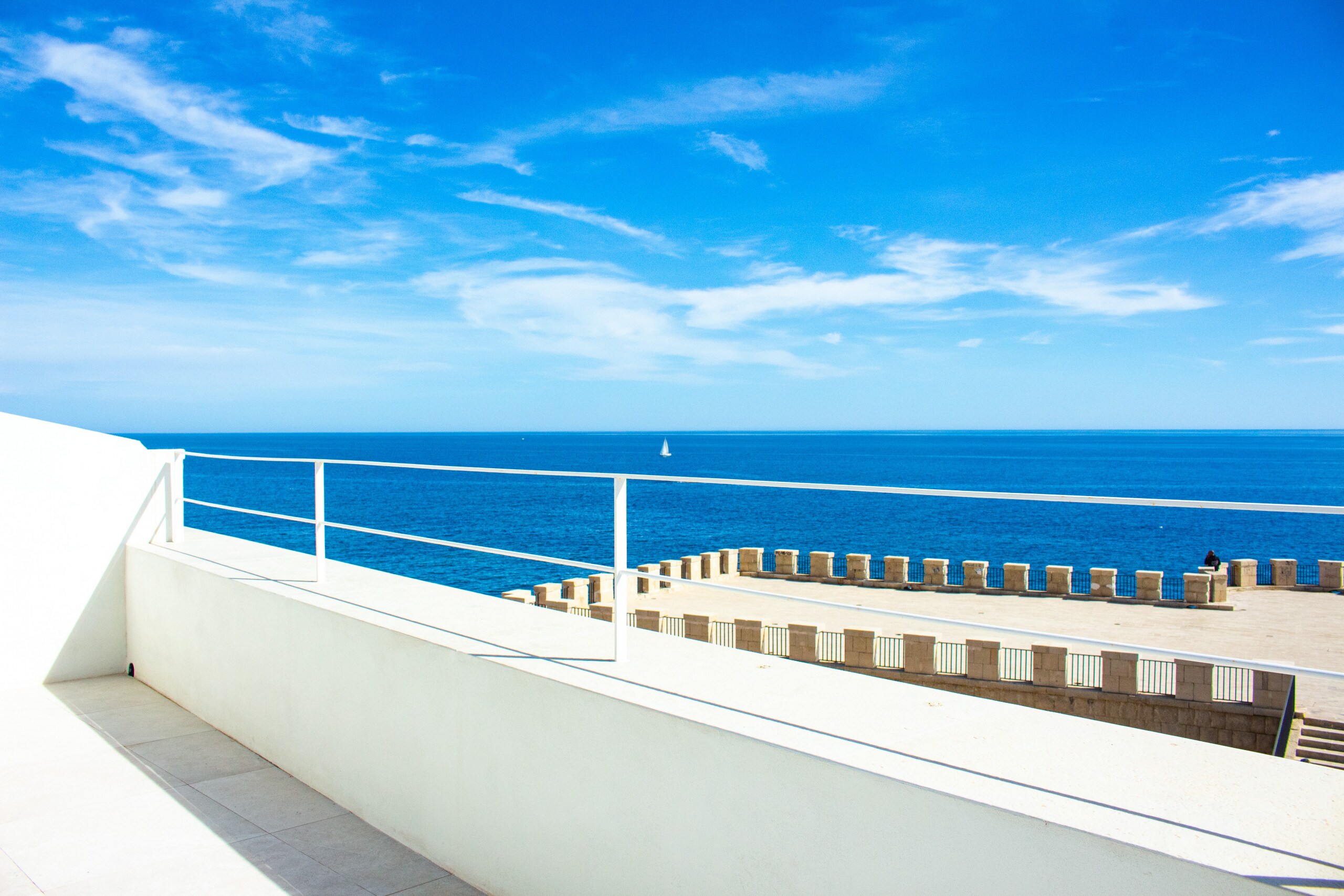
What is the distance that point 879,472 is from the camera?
11519 centimetres

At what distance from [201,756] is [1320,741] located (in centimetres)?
1823

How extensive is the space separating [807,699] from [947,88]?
82740mm

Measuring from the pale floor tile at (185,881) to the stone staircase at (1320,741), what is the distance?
662 inches

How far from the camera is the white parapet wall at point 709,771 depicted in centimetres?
179

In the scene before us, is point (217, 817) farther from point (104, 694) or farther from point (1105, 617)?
point (1105, 617)

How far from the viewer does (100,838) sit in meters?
3.66

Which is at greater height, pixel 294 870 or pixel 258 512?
pixel 258 512

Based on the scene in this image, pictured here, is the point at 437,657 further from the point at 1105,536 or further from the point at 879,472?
the point at 879,472

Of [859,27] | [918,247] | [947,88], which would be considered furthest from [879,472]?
[859,27]

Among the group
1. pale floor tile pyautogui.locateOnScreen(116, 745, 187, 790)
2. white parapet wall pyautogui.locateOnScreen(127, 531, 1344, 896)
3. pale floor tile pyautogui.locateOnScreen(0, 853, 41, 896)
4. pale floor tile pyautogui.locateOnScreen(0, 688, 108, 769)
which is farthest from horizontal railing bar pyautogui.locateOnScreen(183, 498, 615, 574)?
pale floor tile pyautogui.locateOnScreen(0, 853, 41, 896)

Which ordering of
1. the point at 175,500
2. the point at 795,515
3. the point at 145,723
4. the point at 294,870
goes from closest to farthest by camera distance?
the point at 294,870, the point at 145,723, the point at 175,500, the point at 795,515

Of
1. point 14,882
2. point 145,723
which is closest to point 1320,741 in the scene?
point 145,723

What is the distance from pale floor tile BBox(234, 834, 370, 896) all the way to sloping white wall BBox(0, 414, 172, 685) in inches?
131

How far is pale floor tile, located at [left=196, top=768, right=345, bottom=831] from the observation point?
387cm
